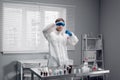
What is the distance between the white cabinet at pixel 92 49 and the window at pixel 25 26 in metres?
1.00

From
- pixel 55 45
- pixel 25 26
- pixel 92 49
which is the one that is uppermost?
pixel 25 26

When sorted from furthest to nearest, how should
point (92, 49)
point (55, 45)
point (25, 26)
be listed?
point (92, 49)
point (25, 26)
point (55, 45)

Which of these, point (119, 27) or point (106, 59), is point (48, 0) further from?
point (106, 59)

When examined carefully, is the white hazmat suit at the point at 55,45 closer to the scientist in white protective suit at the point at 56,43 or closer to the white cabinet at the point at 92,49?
the scientist in white protective suit at the point at 56,43

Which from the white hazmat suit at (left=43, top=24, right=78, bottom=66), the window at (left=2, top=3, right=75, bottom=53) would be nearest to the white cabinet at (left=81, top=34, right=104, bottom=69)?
the window at (left=2, top=3, right=75, bottom=53)

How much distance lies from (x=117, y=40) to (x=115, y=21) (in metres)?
0.46

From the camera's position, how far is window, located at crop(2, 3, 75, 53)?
3693mm

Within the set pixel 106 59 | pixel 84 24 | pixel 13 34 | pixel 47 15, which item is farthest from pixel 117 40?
pixel 13 34

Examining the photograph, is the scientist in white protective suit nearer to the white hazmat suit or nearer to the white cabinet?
the white hazmat suit

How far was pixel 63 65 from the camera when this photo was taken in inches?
106

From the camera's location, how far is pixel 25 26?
3861mm

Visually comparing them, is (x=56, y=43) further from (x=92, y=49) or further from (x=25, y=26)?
(x=92, y=49)

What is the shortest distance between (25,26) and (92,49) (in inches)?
70.4

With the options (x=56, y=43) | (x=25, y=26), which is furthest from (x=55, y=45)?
(x=25, y=26)
